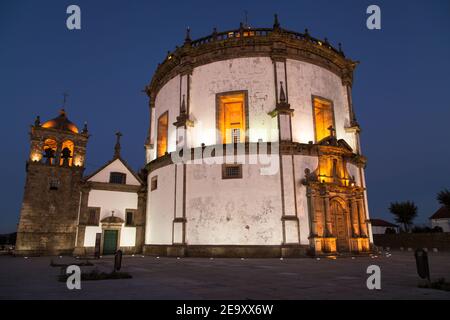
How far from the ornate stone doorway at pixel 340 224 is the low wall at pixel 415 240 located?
17.2 m

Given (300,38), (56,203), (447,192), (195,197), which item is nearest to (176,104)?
(195,197)

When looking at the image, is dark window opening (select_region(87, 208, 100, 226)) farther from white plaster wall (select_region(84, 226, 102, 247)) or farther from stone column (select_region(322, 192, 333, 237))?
stone column (select_region(322, 192, 333, 237))

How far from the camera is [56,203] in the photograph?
1141 inches

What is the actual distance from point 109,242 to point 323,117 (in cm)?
2060

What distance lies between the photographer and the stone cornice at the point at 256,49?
23.1 meters

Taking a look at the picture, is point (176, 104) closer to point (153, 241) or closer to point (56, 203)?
point (153, 241)

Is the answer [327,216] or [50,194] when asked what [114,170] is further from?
[327,216]

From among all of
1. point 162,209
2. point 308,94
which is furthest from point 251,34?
point 162,209

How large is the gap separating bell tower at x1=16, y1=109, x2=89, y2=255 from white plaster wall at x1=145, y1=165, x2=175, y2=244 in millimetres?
7080

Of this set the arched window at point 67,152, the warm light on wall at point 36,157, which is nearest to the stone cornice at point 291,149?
the arched window at point 67,152

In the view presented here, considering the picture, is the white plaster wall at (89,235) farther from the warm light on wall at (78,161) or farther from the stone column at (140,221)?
the warm light on wall at (78,161)

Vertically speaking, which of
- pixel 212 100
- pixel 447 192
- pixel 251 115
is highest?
pixel 212 100

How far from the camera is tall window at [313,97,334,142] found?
952 inches
